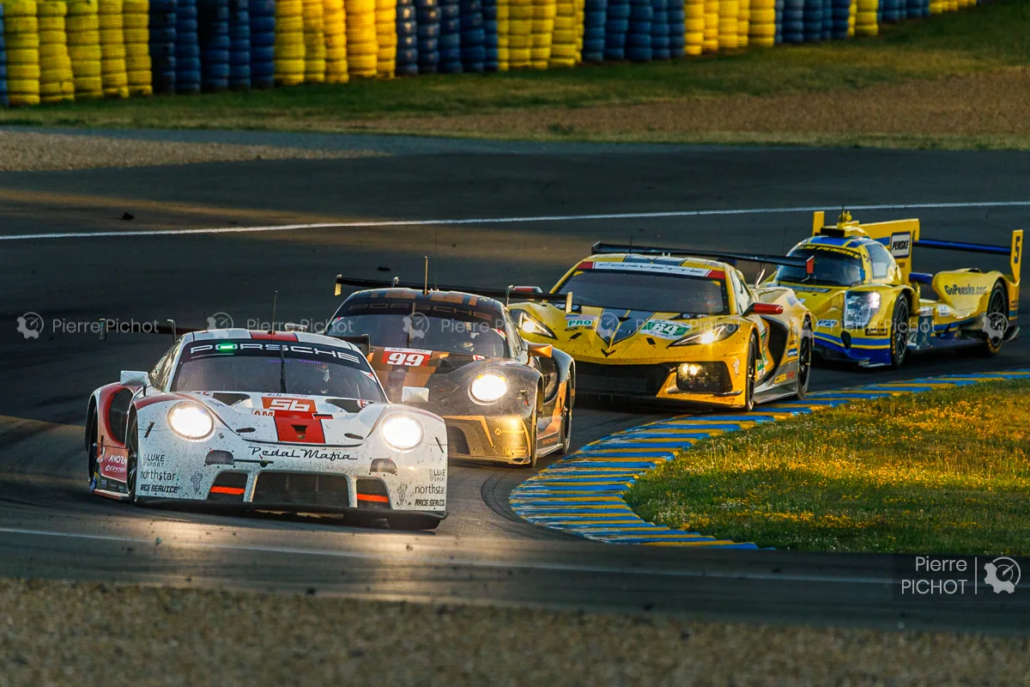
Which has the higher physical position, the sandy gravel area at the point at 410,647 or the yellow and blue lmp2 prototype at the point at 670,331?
the sandy gravel area at the point at 410,647

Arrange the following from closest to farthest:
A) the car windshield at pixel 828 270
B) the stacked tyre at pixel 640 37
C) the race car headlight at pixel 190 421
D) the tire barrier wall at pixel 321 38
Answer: the race car headlight at pixel 190 421, the car windshield at pixel 828 270, the tire barrier wall at pixel 321 38, the stacked tyre at pixel 640 37

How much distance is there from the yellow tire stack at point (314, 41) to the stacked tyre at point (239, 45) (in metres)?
1.20

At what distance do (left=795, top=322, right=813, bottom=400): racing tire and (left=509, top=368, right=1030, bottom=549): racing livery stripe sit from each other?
0.39ft

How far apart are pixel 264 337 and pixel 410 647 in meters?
4.85

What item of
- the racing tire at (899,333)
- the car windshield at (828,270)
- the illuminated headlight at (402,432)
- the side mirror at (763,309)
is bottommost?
the racing tire at (899,333)

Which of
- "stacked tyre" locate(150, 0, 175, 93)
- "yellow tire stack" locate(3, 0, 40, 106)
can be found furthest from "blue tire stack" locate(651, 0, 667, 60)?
"yellow tire stack" locate(3, 0, 40, 106)

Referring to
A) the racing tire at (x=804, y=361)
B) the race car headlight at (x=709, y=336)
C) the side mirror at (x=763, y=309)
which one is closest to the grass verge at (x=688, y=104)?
the racing tire at (x=804, y=361)

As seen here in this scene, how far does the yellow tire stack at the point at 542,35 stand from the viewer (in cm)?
4225

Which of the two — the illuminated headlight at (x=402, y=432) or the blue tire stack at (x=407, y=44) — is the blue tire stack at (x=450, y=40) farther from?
the illuminated headlight at (x=402, y=432)

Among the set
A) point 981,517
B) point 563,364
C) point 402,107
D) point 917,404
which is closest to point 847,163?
point 402,107

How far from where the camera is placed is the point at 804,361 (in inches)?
732

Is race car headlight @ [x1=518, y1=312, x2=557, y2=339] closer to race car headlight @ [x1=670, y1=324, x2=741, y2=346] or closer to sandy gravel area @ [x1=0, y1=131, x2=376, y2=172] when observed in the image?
race car headlight @ [x1=670, y1=324, x2=741, y2=346]

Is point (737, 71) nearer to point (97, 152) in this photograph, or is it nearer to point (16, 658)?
point (97, 152)

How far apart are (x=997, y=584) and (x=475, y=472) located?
5168 millimetres
